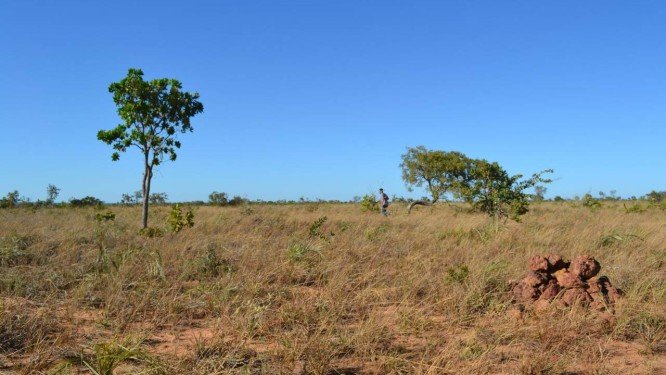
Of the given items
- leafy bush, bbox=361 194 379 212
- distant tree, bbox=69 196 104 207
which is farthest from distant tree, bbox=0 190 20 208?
leafy bush, bbox=361 194 379 212

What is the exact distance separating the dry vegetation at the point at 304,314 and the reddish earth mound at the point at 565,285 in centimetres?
19

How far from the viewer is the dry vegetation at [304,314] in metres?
3.35

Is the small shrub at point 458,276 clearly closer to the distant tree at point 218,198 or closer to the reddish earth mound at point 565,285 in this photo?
the reddish earth mound at point 565,285

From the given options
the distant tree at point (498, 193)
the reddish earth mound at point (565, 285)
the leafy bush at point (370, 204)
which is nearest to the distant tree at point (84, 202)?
the leafy bush at point (370, 204)

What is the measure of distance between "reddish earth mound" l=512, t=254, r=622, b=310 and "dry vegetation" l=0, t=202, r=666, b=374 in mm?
185

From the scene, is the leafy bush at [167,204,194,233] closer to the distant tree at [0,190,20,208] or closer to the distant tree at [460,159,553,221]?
the distant tree at [460,159,553,221]

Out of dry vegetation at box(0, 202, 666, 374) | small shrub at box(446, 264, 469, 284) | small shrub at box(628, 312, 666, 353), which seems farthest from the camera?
small shrub at box(446, 264, 469, 284)

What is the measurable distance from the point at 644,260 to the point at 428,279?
3.83 metres

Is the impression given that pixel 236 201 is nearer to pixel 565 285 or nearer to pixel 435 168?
pixel 435 168

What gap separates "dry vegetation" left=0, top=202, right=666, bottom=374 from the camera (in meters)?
3.35

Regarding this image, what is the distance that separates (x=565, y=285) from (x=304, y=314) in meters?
2.91

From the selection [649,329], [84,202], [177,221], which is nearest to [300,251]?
[649,329]

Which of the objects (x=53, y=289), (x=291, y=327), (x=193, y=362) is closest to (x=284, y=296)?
(x=291, y=327)

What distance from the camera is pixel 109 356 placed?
3.05 meters
